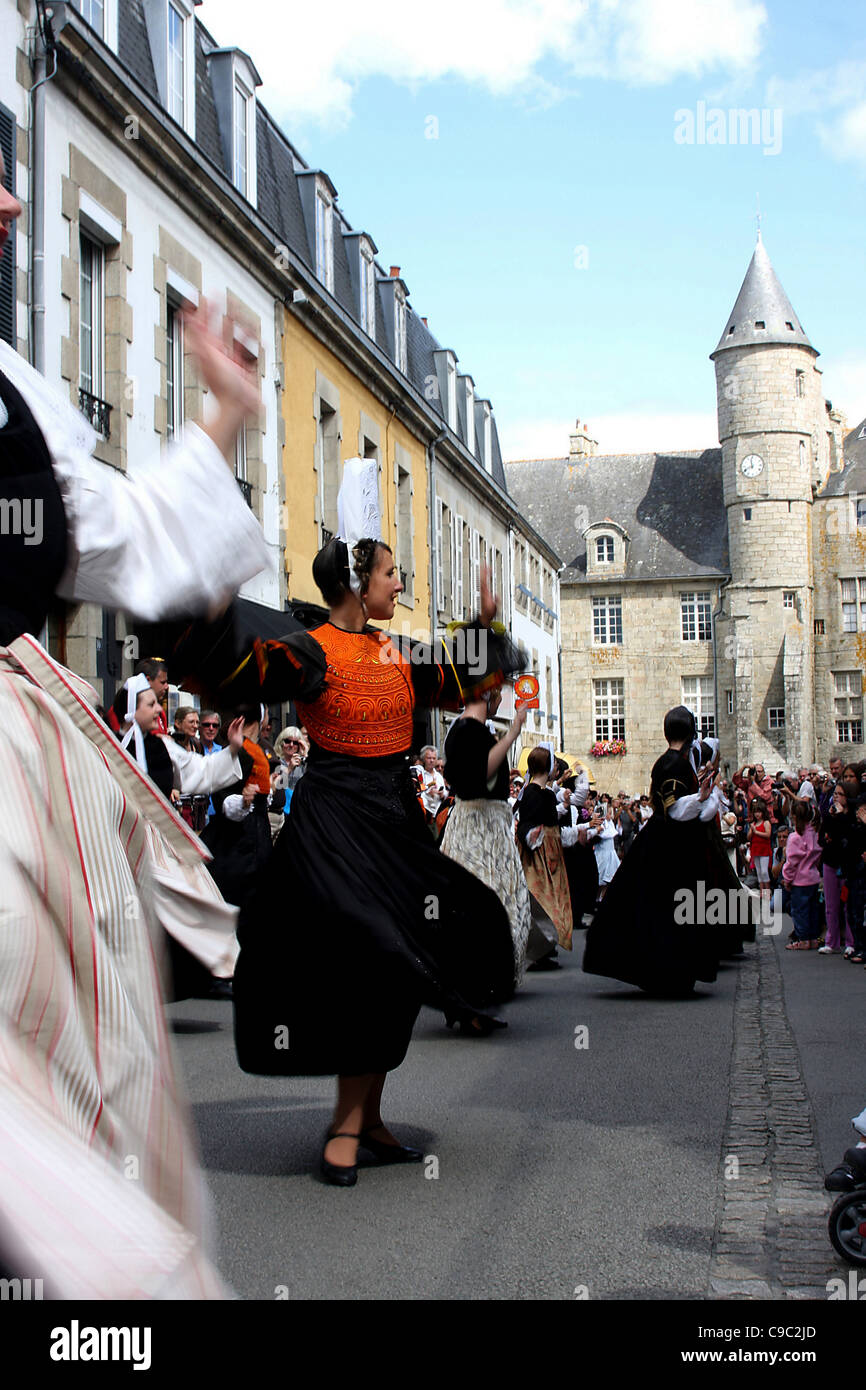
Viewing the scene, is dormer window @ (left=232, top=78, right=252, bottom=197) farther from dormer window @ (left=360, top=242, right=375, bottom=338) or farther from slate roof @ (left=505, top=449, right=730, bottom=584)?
slate roof @ (left=505, top=449, right=730, bottom=584)

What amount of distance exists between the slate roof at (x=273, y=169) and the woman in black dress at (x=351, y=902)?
12.1 metres

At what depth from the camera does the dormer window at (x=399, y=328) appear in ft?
91.8

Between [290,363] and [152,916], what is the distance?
2022cm

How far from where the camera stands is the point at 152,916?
1.68 metres

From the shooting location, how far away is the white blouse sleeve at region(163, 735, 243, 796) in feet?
19.0

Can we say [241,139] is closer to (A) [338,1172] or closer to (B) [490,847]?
(B) [490,847]

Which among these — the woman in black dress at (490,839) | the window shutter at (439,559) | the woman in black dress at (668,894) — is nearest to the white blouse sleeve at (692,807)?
the woman in black dress at (668,894)

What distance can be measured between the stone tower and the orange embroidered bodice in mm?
59671

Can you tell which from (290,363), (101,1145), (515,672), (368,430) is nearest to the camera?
(101,1145)

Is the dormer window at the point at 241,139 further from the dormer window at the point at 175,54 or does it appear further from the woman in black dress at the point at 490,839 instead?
the woman in black dress at the point at 490,839

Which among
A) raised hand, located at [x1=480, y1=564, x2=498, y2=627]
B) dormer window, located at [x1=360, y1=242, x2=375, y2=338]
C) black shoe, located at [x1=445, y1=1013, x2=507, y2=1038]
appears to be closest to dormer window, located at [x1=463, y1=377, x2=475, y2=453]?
dormer window, located at [x1=360, y1=242, x2=375, y2=338]

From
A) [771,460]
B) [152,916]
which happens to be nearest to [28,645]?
[152,916]
